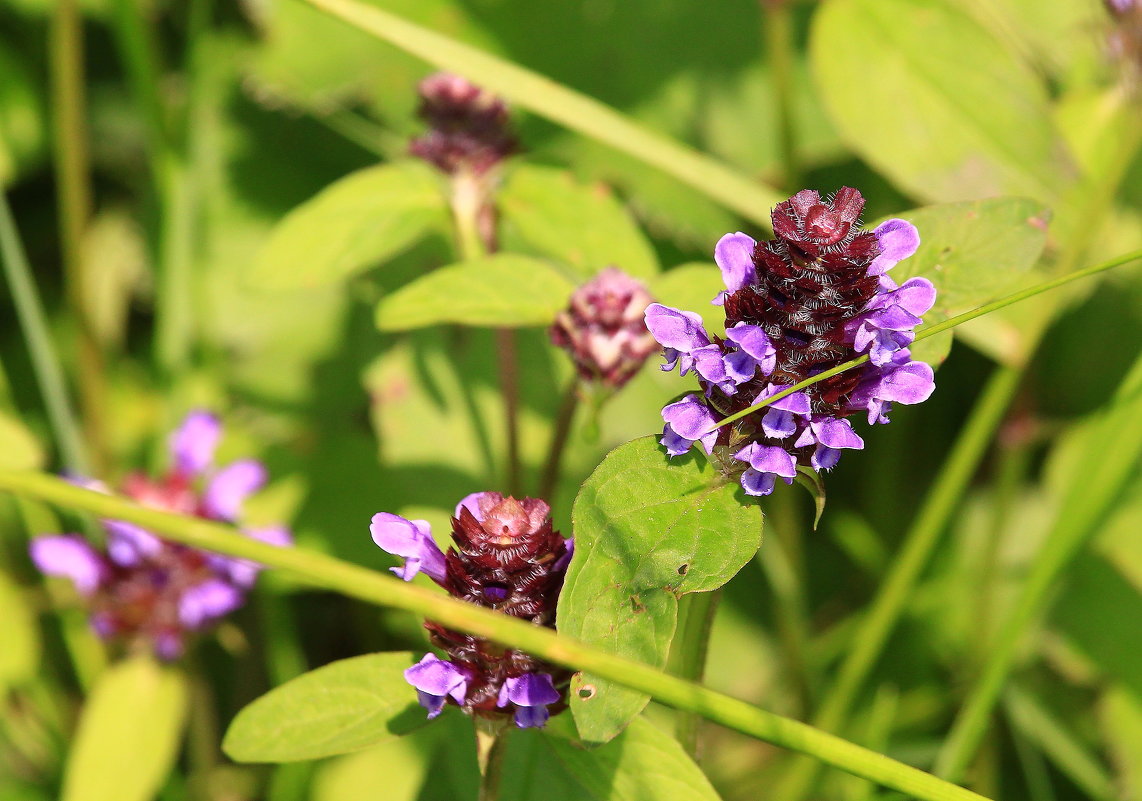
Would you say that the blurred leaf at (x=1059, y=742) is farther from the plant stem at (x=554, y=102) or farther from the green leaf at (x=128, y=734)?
the green leaf at (x=128, y=734)

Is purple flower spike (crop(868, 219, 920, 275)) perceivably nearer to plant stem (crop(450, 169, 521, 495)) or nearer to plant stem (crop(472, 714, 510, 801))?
plant stem (crop(472, 714, 510, 801))

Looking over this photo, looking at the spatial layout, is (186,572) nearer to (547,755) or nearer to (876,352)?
(547,755)

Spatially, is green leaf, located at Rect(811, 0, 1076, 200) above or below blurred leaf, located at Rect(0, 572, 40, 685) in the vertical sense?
above

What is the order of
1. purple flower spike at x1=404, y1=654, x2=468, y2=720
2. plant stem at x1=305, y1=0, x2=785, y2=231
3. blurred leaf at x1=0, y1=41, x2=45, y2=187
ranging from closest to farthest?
1. purple flower spike at x1=404, y1=654, x2=468, y2=720
2. plant stem at x1=305, y1=0, x2=785, y2=231
3. blurred leaf at x1=0, y1=41, x2=45, y2=187

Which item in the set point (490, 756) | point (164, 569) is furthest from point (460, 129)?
point (490, 756)

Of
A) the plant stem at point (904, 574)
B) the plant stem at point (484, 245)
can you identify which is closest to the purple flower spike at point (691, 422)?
the plant stem at point (484, 245)

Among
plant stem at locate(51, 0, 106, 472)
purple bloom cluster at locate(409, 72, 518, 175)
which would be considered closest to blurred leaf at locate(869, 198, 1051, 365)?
purple bloom cluster at locate(409, 72, 518, 175)

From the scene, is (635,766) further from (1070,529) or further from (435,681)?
(1070,529)

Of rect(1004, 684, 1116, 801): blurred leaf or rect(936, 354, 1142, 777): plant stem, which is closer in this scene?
rect(936, 354, 1142, 777): plant stem
